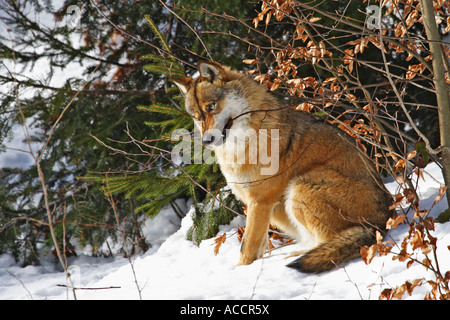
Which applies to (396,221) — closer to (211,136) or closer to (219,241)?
(211,136)

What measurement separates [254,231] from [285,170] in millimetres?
717

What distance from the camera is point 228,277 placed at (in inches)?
146

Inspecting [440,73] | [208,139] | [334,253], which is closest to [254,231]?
[334,253]

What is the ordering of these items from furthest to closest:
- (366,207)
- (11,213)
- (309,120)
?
1. (11,213)
2. (309,120)
3. (366,207)

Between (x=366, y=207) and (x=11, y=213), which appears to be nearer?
(x=366, y=207)

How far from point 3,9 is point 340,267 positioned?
6.04m

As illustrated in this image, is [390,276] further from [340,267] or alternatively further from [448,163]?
[448,163]

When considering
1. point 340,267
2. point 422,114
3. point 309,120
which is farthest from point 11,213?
point 422,114

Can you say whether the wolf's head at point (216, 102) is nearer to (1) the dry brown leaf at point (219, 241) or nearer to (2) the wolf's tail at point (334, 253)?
(1) the dry brown leaf at point (219, 241)

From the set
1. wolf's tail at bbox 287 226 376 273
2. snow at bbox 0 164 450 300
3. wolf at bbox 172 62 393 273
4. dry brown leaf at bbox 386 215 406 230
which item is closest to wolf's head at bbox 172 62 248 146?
wolf at bbox 172 62 393 273

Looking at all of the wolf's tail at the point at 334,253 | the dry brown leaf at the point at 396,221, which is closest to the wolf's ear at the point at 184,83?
the wolf's tail at the point at 334,253

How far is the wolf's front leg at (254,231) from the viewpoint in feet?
13.7

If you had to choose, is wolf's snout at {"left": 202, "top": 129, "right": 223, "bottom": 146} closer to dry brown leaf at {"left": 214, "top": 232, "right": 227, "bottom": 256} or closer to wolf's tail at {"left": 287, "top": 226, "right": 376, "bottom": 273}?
dry brown leaf at {"left": 214, "top": 232, "right": 227, "bottom": 256}

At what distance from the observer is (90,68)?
695cm
